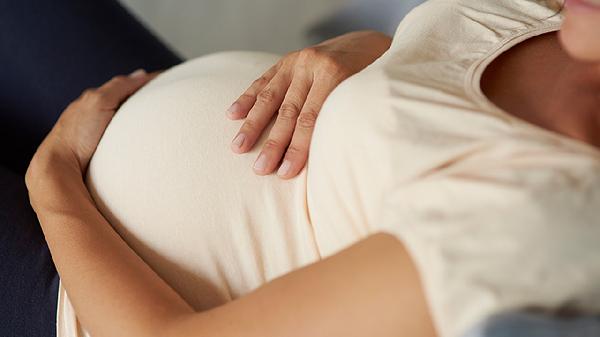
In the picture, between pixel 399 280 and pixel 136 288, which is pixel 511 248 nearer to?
pixel 399 280

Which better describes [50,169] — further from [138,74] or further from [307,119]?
[307,119]

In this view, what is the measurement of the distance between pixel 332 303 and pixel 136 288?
240mm

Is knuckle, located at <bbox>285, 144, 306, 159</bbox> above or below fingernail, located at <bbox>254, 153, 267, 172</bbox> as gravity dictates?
above

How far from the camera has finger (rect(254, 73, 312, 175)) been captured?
830mm

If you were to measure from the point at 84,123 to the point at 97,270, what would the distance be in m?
0.32

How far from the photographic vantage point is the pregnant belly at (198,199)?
80cm

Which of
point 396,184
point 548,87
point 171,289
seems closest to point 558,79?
point 548,87

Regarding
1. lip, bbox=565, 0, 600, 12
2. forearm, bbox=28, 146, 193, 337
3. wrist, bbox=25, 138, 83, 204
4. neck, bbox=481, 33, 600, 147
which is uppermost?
lip, bbox=565, 0, 600, 12

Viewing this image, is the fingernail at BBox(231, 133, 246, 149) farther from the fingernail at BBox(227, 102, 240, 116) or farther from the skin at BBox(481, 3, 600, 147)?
the skin at BBox(481, 3, 600, 147)

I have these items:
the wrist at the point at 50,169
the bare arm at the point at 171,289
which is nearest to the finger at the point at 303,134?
the bare arm at the point at 171,289

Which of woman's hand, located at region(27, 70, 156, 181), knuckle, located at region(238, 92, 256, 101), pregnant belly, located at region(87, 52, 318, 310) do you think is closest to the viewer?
pregnant belly, located at region(87, 52, 318, 310)

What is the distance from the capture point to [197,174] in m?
0.85

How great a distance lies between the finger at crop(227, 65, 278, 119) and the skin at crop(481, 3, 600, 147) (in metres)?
0.28

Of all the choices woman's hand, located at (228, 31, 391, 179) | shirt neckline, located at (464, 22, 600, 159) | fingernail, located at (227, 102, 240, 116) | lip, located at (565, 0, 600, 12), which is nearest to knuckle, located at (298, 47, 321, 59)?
woman's hand, located at (228, 31, 391, 179)
